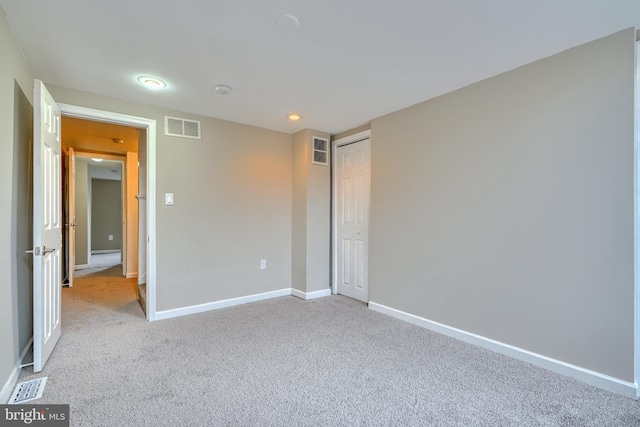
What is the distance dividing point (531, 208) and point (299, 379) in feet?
7.05

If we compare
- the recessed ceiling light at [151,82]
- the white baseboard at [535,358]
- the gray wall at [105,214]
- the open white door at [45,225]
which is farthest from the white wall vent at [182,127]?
the gray wall at [105,214]

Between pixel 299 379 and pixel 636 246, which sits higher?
pixel 636 246

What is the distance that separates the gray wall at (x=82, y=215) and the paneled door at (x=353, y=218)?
5.70 m

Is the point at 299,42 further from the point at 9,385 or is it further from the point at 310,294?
the point at 310,294

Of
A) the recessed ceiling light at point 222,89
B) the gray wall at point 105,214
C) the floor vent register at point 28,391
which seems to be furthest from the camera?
the gray wall at point 105,214

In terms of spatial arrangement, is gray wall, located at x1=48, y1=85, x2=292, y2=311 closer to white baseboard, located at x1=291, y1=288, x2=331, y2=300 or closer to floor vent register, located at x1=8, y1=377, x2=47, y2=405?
white baseboard, located at x1=291, y1=288, x2=331, y2=300

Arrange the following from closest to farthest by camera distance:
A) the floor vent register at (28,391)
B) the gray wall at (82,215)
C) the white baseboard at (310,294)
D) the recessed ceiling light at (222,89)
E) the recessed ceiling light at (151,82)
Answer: the floor vent register at (28,391)
the recessed ceiling light at (151,82)
the recessed ceiling light at (222,89)
the white baseboard at (310,294)
the gray wall at (82,215)

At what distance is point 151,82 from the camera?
2682 mm

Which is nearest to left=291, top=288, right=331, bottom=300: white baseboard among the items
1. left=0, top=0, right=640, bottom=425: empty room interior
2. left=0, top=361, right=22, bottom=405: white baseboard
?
left=0, top=0, right=640, bottom=425: empty room interior

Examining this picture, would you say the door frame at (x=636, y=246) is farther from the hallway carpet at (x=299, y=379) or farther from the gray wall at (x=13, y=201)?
the gray wall at (x=13, y=201)

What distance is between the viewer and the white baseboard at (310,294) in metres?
4.06

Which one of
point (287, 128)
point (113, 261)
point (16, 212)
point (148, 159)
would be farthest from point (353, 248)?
point (113, 261)

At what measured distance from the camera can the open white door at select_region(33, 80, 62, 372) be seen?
2141 mm

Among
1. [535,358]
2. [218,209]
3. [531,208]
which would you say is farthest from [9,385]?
[531,208]
